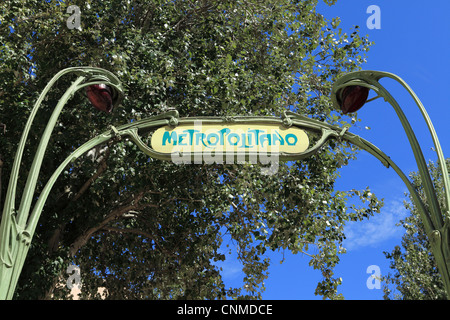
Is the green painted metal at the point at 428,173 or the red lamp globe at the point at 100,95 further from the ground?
the red lamp globe at the point at 100,95

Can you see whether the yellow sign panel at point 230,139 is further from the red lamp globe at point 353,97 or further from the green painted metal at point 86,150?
the red lamp globe at point 353,97

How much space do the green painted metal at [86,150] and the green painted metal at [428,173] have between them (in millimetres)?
14

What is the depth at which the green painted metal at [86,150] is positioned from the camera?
Answer: 15.3 feet

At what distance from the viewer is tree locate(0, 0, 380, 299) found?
31.6ft

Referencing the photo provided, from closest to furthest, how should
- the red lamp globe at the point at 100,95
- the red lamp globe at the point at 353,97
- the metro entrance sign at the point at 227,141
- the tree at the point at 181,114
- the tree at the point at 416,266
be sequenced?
1. the metro entrance sign at the point at 227,141
2. the red lamp globe at the point at 353,97
3. the red lamp globe at the point at 100,95
4. the tree at the point at 181,114
5. the tree at the point at 416,266

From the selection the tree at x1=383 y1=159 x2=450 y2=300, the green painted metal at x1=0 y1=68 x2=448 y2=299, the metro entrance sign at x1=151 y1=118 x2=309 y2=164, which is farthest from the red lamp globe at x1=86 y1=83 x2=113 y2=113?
the tree at x1=383 y1=159 x2=450 y2=300

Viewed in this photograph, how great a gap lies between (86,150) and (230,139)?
1624 millimetres

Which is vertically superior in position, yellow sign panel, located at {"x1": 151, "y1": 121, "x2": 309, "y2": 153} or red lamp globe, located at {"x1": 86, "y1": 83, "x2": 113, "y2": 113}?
red lamp globe, located at {"x1": 86, "y1": 83, "x2": 113, "y2": 113}

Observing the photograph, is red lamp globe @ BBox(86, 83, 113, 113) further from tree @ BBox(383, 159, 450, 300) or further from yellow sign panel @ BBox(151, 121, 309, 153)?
tree @ BBox(383, 159, 450, 300)

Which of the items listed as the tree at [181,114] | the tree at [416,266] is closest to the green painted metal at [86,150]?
the tree at [181,114]

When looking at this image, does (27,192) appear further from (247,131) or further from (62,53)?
(62,53)

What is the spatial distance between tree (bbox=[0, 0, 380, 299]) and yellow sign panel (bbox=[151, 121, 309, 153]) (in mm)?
3662

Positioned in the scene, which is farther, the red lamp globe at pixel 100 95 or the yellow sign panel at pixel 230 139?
the red lamp globe at pixel 100 95

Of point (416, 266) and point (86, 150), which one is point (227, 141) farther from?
point (416, 266)
